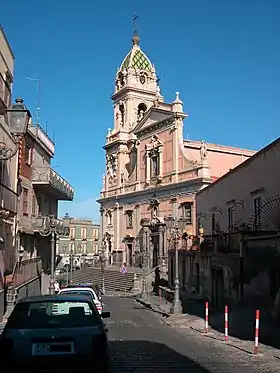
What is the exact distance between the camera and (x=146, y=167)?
190ft

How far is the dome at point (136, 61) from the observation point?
66750 millimetres

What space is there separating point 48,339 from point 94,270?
50.8 meters

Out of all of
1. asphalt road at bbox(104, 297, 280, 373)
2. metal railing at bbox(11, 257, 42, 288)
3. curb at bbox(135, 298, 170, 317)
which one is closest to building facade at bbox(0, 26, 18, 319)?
metal railing at bbox(11, 257, 42, 288)

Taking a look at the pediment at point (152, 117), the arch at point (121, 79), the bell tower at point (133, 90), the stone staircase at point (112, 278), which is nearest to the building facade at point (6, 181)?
the stone staircase at point (112, 278)

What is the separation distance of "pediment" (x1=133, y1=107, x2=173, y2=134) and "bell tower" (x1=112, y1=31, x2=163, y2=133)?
515 centimetres

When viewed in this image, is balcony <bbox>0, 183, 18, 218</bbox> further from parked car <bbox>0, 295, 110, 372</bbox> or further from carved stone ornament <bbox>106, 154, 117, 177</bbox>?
carved stone ornament <bbox>106, 154, 117, 177</bbox>

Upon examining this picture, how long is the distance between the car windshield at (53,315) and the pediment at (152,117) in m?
45.9

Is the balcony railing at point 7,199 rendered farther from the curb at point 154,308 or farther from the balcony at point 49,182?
the balcony at point 49,182

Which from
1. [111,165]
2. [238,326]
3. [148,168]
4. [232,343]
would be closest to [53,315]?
[232,343]

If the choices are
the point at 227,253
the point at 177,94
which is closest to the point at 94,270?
the point at 177,94

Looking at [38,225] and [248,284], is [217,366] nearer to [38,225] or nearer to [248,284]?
[248,284]

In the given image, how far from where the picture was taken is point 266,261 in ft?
59.2

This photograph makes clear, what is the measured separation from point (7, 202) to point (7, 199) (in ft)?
0.44

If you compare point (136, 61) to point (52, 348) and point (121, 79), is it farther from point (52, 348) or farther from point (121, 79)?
point (52, 348)
